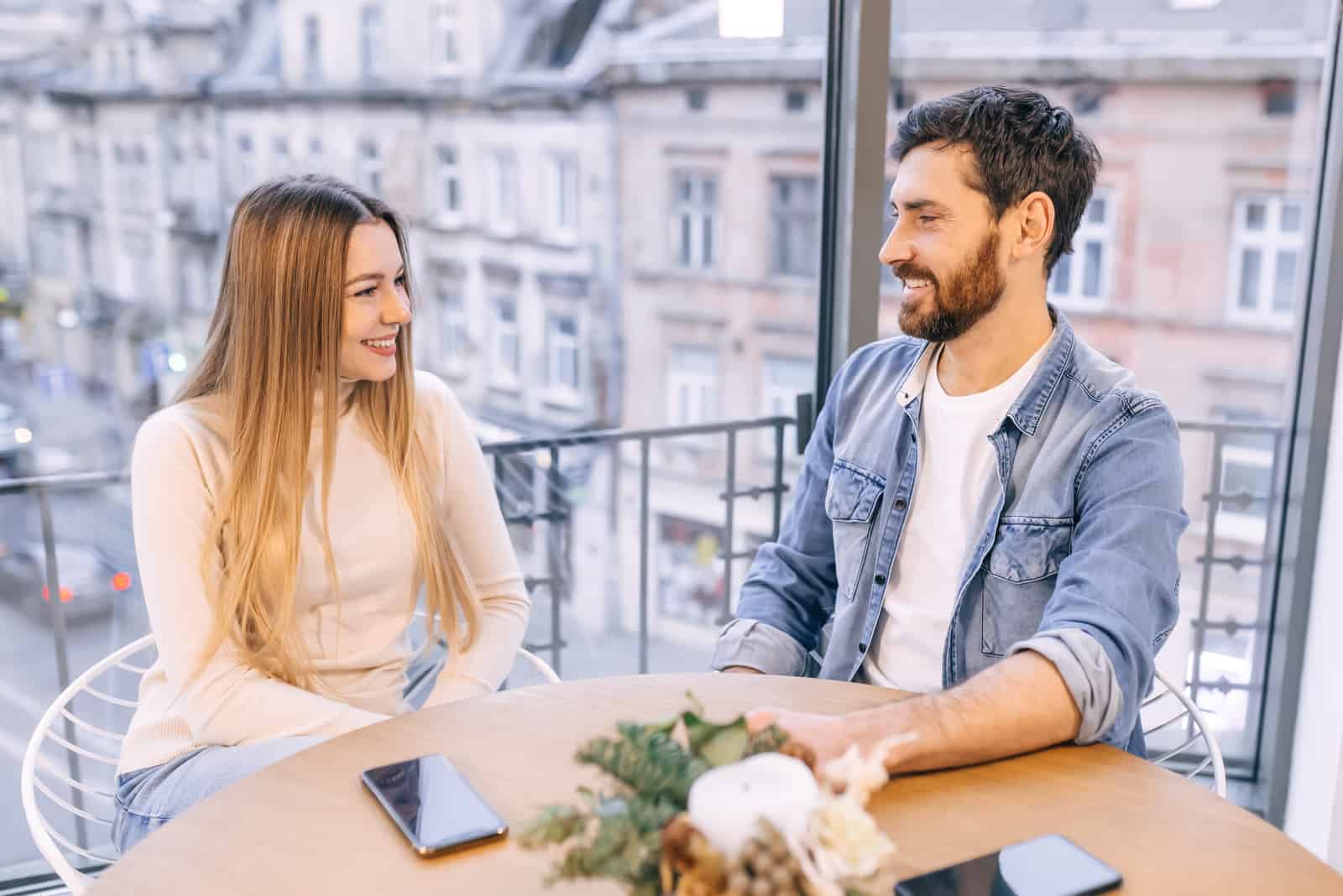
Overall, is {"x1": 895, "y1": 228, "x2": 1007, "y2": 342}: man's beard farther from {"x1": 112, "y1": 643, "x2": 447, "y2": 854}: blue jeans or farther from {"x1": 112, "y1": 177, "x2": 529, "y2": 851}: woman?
{"x1": 112, "y1": 643, "x2": 447, "y2": 854}: blue jeans

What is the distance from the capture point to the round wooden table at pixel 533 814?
909 mm

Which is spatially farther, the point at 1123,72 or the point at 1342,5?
the point at 1123,72

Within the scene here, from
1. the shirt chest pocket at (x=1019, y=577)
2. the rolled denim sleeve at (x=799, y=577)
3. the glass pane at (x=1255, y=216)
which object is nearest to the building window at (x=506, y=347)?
the rolled denim sleeve at (x=799, y=577)

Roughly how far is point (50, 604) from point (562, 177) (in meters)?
1.55

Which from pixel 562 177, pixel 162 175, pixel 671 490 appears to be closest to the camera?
pixel 162 175

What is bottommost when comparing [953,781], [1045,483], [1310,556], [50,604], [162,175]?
[50,604]

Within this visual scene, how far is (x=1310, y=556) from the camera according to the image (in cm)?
218

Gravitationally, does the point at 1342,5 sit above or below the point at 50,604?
above

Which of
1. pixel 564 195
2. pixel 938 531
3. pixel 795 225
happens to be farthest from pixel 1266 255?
pixel 564 195

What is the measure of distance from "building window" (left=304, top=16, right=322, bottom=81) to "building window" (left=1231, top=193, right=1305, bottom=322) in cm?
200

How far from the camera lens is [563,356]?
114 inches

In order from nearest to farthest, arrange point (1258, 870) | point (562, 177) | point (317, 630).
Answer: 1. point (1258, 870)
2. point (317, 630)
3. point (562, 177)

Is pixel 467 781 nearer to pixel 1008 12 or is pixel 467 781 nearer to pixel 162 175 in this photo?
pixel 162 175

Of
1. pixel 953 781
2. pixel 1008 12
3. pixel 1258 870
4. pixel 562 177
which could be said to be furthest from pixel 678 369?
pixel 1258 870
